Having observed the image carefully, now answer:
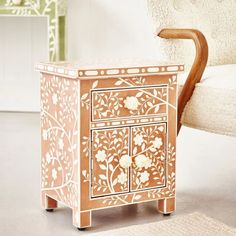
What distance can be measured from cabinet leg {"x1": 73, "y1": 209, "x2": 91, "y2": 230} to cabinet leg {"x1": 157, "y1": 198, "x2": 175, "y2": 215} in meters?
0.27

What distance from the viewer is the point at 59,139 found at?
204cm

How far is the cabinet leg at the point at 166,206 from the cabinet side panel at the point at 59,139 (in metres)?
0.31

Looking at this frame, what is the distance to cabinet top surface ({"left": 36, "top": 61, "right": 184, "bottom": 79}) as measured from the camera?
1.89 m

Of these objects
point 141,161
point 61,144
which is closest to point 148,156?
point 141,161

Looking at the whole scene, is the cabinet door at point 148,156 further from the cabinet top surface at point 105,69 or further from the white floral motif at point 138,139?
the cabinet top surface at point 105,69

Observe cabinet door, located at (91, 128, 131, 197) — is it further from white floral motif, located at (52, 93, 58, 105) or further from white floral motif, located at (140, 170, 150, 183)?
white floral motif, located at (52, 93, 58, 105)

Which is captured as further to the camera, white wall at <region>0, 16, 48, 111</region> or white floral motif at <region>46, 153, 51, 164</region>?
white wall at <region>0, 16, 48, 111</region>

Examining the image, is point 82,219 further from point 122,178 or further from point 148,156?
point 148,156

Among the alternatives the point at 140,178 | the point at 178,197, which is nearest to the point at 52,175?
the point at 140,178

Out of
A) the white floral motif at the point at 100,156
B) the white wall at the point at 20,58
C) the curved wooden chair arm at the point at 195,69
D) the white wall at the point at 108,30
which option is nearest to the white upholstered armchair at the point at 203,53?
the curved wooden chair arm at the point at 195,69

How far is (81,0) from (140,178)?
1.98 m

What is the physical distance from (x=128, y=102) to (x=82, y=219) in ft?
1.22

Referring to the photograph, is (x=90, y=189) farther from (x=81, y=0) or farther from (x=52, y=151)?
(x=81, y=0)

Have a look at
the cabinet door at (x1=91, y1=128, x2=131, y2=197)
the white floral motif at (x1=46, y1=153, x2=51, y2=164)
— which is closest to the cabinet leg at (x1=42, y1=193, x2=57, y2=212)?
the white floral motif at (x1=46, y1=153, x2=51, y2=164)
